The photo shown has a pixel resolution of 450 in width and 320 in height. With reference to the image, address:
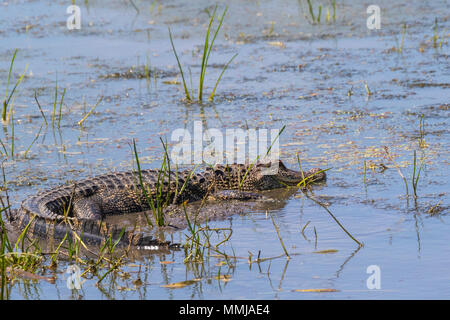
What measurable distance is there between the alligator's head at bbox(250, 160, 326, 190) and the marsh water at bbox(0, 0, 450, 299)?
0.62 ft

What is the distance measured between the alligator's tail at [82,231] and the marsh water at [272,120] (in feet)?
0.48

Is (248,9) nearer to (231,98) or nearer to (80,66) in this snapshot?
(80,66)

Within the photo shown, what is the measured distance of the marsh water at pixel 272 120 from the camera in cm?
460

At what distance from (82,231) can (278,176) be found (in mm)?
2060

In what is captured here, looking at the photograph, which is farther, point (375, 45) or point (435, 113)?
point (375, 45)

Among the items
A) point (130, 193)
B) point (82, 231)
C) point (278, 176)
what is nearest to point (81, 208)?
point (130, 193)

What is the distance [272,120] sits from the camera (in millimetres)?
8289

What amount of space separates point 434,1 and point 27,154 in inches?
339

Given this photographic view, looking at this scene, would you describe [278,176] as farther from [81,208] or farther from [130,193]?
[81,208]

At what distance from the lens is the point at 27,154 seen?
25.1ft

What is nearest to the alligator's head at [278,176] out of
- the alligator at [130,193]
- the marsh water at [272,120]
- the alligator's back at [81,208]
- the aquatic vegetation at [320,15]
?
the alligator at [130,193]

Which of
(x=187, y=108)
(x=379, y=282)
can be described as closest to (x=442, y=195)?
(x=379, y=282)

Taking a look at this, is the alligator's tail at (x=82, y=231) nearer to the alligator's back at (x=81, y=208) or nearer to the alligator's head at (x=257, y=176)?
the alligator's back at (x=81, y=208)

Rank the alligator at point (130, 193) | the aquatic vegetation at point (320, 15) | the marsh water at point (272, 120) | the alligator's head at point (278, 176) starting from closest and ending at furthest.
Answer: the marsh water at point (272, 120) < the alligator at point (130, 193) < the alligator's head at point (278, 176) < the aquatic vegetation at point (320, 15)
